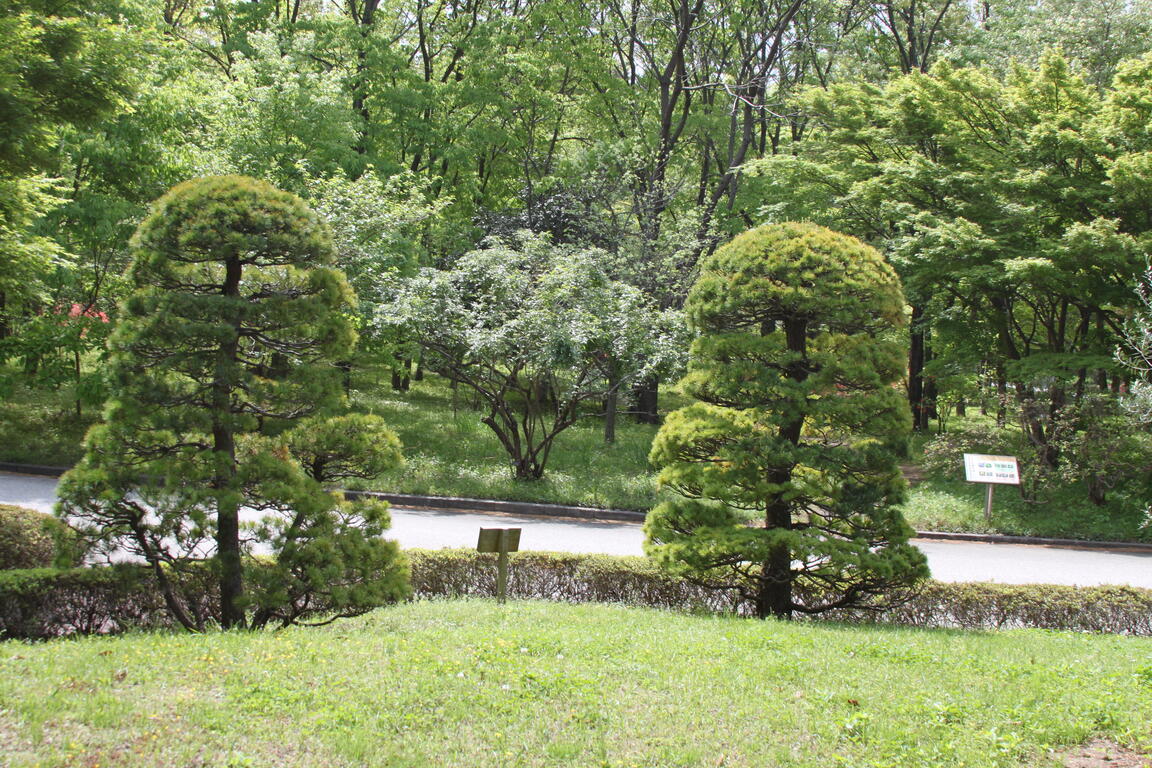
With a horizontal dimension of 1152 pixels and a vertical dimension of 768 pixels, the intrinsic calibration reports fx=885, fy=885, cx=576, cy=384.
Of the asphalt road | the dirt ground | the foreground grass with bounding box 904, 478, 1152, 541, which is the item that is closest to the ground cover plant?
the foreground grass with bounding box 904, 478, 1152, 541

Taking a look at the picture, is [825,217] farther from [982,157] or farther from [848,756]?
[848,756]

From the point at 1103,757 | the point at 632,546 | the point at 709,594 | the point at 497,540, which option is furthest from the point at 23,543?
the point at 1103,757

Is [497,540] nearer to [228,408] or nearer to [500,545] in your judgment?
[500,545]

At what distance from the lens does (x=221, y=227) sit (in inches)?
287

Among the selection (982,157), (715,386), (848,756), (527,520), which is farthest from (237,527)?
(982,157)

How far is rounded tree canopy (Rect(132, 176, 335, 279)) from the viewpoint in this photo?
→ 7301 millimetres

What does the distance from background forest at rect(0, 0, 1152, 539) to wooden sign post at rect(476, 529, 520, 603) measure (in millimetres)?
5700

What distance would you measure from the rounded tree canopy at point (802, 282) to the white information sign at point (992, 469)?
803 centimetres

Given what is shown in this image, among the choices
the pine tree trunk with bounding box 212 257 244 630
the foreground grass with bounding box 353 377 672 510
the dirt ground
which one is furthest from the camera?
the foreground grass with bounding box 353 377 672 510

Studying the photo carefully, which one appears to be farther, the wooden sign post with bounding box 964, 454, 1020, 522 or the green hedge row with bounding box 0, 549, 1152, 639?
the wooden sign post with bounding box 964, 454, 1020, 522

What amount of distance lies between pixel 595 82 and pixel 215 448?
23634 mm

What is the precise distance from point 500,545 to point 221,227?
158 inches

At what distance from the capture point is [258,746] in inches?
173

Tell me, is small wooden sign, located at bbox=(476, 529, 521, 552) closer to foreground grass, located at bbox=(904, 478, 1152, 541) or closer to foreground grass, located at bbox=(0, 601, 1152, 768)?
foreground grass, located at bbox=(0, 601, 1152, 768)
